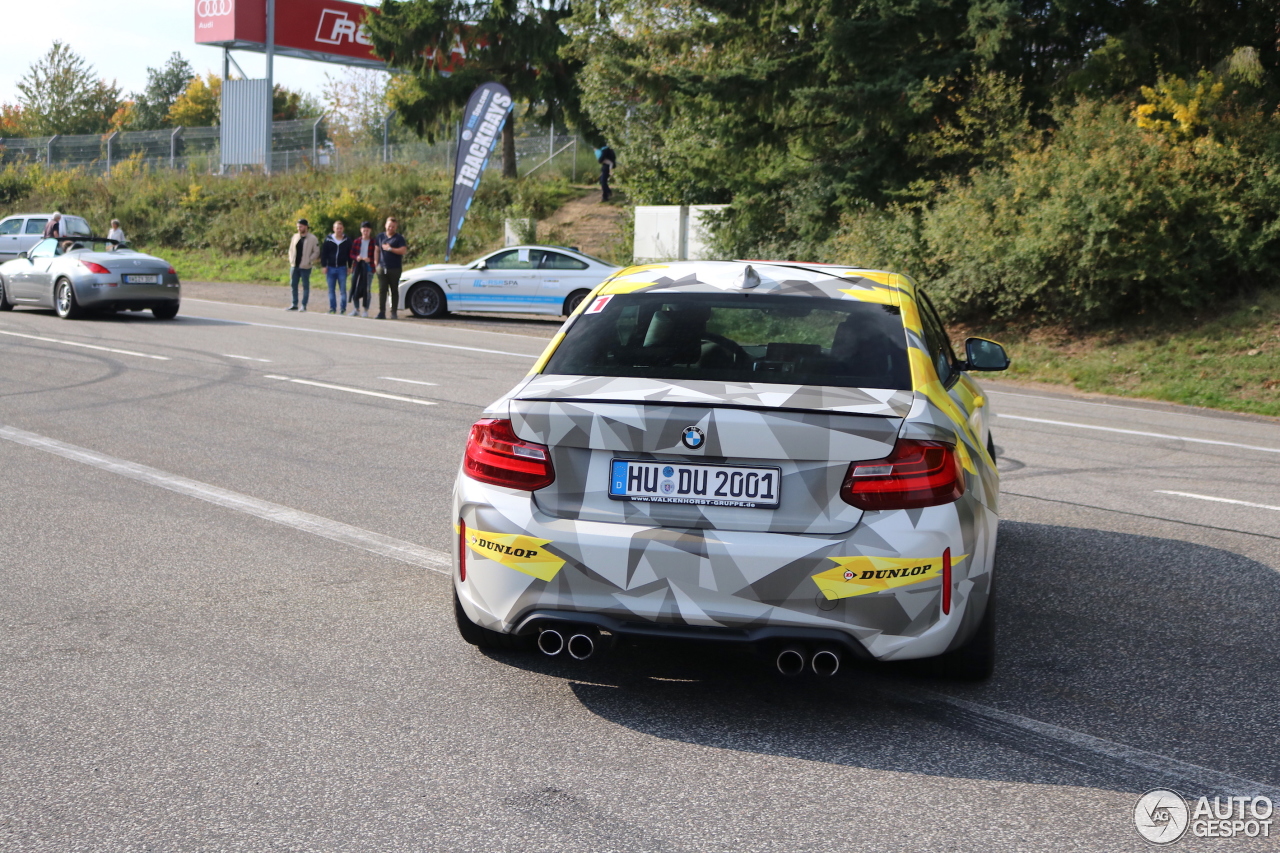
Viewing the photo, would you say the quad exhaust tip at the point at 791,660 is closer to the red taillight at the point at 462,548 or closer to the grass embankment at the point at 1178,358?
the red taillight at the point at 462,548

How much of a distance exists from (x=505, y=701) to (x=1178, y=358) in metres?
14.9

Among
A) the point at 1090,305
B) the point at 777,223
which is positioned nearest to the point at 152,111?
the point at 777,223

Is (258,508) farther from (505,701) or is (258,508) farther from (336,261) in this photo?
(336,261)

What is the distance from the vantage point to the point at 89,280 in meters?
19.5

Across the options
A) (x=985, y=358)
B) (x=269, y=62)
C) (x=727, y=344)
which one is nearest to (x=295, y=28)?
(x=269, y=62)

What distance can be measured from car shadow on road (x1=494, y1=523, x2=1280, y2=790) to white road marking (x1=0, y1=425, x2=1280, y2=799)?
30 millimetres

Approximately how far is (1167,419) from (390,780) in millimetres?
11411

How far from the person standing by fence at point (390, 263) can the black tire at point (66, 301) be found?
5.42m

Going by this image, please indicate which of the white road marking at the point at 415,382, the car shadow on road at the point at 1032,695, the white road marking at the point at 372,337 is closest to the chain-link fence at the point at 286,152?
the white road marking at the point at 372,337

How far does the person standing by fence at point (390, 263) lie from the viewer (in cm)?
2289

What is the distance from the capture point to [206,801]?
330cm

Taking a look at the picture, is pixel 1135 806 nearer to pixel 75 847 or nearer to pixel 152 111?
pixel 75 847

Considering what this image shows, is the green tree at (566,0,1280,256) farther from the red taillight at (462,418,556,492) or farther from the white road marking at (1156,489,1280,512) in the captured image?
the red taillight at (462,418,556,492)

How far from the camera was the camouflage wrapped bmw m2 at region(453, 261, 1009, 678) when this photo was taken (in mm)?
3750
